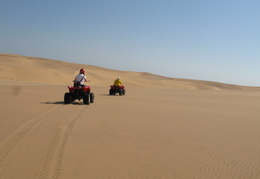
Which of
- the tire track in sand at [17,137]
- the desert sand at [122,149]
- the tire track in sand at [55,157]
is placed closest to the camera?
the tire track in sand at [55,157]

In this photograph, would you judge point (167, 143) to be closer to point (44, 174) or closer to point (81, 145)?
point (81, 145)

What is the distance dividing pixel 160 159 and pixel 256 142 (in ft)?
8.98

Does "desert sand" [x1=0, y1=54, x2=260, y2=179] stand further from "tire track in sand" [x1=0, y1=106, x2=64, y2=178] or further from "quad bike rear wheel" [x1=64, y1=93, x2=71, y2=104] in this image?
"quad bike rear wheel" [x1=64, y1=93, x2=71, y2=104]

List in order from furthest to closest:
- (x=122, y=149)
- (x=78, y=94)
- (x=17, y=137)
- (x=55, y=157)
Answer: (x=78, y=94) < (x=17, y=137) < (x=122, y=149) < (x=55, y=157)

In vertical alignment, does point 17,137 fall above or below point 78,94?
below

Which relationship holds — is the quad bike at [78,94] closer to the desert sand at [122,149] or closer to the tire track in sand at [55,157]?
the desert sand at [122,149]

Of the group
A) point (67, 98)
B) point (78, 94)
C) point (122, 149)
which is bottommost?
point (122, 149)

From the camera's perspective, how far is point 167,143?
17.5ft

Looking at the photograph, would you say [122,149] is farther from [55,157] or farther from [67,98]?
[67,98]

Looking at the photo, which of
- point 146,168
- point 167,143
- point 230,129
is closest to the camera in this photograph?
point 146,168

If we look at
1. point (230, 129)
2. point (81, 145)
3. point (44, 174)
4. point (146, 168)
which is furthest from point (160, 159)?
point (230, 129)

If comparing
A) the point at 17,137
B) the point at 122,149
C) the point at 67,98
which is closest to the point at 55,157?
the point at 122,149

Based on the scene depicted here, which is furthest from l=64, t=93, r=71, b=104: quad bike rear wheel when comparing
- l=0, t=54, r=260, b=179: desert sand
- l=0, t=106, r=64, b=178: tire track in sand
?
l=0, t=106, r=64, b=178: tire track in sand

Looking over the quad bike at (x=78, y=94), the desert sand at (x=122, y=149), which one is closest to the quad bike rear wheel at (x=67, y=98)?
the quad bike at (x=78, y=94)
